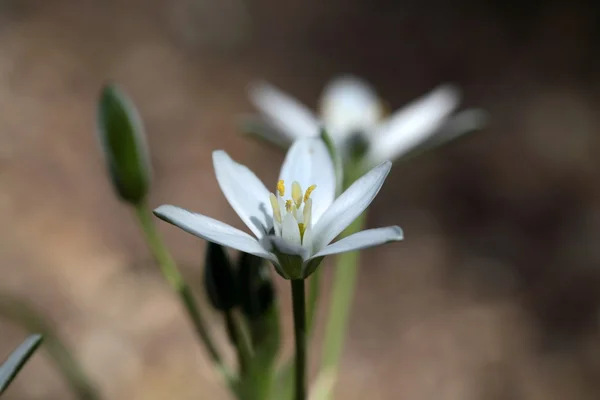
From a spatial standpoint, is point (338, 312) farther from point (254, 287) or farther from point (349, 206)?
point (349, 206)

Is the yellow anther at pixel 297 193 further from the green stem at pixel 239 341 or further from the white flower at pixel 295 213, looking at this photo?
the green stem at pixel 239 341

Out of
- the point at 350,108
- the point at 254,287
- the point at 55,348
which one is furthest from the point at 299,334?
the point at 350,108

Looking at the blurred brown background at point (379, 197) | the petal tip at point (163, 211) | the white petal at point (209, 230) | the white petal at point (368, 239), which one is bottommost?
the blurred brown background at point (379, 197)

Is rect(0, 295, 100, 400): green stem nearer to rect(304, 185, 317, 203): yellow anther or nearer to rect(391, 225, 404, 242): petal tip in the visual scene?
rect(304, 185, 317, 203): yellow anther

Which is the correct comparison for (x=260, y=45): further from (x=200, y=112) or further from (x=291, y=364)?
(x=291, y=364)

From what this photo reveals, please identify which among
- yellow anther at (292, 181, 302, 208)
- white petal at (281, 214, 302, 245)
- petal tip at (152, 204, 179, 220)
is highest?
petal tip at (152, 204, 179, 220)

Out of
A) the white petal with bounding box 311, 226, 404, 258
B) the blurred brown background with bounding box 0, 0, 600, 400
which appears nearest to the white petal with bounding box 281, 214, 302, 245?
the white petal with bounding box 311, 226, 404, 258

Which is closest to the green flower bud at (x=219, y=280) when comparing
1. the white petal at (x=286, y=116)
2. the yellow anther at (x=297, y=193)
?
the yellow anther at (x=297, y=193)
